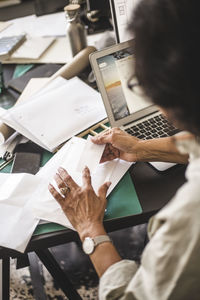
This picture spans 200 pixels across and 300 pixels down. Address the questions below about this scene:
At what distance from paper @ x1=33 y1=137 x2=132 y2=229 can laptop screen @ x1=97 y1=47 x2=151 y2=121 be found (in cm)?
17

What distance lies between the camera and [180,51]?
1.72ft

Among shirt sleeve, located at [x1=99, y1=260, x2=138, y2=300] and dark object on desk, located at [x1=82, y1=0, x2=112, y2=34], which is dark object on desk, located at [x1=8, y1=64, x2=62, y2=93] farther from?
shirt sleeve, located at [x1=99, y1=260, x2=138, y2=300]

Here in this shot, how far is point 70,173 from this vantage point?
103cm

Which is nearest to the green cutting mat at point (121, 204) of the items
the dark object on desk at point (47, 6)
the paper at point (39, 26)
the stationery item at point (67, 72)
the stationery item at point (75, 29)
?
the stationery item at point (67, 72)

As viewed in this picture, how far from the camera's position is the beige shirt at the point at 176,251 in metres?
0.58

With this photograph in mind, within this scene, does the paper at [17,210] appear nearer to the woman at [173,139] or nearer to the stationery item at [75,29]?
the woman at [173,139]

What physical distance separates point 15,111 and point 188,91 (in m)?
0.84

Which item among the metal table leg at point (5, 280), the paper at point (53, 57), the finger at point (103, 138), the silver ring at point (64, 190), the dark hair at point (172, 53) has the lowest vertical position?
the metal table leg at point (5, 280)

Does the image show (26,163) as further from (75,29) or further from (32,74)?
(75,29)

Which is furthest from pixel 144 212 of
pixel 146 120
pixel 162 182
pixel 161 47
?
pixel 161 47

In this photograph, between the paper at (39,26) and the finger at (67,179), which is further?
the paper at (39,26)

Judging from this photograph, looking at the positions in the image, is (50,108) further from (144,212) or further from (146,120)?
(144,212)

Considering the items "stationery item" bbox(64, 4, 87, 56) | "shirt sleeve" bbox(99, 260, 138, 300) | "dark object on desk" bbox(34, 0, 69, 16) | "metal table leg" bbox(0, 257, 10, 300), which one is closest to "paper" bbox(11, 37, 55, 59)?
"stationery item" bbox(64, 4, 87, 56)

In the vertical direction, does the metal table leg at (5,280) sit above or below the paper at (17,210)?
below
